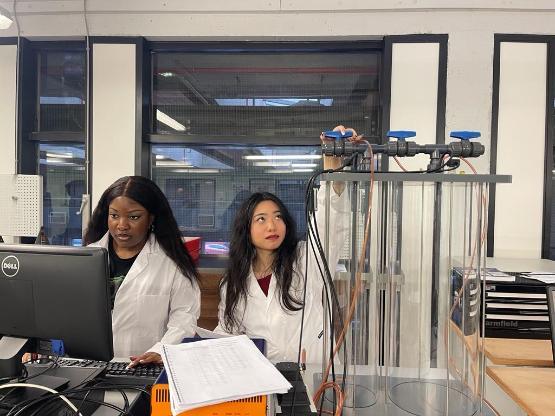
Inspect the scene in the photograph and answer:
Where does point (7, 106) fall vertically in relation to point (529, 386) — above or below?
above

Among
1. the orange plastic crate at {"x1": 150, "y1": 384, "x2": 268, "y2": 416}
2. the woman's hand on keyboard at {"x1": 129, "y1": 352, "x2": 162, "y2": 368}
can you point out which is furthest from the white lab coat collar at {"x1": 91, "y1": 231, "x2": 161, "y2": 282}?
the orange plastic crate at {"x1": 150, "y1": 384, "x2": 268, "y2": 416}

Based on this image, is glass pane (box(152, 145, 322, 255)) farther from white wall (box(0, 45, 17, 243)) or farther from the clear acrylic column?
the clear acrylic column

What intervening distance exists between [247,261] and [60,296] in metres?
0.91

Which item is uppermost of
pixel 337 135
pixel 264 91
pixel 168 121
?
pixel 264 91

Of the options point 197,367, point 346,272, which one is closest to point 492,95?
point 346,272

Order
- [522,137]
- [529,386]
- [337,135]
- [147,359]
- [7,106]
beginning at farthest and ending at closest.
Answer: [7,106] < [522,137] < [529,386] < [147,359] < [337,135]

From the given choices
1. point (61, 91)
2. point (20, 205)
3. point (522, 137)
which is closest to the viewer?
point (522, 137)

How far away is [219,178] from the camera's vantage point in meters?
2.81

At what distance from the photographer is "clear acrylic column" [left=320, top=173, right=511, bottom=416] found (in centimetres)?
79

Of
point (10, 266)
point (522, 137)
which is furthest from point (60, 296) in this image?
point (522, 137)

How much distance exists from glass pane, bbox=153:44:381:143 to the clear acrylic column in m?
1.98

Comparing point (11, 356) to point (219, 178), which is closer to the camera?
point (11, 356)

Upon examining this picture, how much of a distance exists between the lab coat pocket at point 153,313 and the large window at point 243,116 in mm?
1245

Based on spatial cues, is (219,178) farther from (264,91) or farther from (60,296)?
(60,296)
